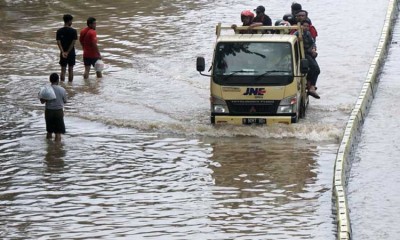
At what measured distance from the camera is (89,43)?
26.7m

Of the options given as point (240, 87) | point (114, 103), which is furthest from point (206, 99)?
point (240, 87)

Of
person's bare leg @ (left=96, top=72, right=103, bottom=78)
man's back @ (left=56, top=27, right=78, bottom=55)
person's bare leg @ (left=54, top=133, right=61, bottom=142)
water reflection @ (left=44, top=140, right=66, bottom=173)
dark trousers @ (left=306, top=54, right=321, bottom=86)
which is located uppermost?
man's back @ (left=56, top=27, right=78, bottom=55)

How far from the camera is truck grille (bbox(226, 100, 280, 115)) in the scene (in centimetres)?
2131

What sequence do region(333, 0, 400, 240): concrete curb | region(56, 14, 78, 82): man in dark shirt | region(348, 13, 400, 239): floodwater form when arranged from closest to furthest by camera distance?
region(333, 0, 400, 240): concrete curb
region(348, 13, 400, 239): floodwater
region(56, 14, 78, 82): man in dark shirt

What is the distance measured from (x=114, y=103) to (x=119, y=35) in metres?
8.94

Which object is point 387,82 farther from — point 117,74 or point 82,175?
point 82,175

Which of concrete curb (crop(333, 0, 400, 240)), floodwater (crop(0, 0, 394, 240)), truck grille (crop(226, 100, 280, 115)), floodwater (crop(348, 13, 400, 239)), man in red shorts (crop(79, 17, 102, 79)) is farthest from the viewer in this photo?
man in red shorts (crop(79, 17, 102, 79))

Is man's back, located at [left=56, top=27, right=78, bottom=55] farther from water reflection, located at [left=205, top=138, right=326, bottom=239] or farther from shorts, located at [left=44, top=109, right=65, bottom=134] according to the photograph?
water reflection, located at [left=205, top=138, right=326, bottom=239]

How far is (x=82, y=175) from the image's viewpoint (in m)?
18.7

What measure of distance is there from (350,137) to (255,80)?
2244 mm

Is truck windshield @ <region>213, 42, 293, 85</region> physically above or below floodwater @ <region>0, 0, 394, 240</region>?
above

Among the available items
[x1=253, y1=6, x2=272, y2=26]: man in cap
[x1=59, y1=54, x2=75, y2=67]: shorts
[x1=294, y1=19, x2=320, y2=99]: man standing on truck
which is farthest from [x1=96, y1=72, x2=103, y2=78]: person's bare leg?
[x1=294, y1=19, x2=320, y2=99]: man standing on truck

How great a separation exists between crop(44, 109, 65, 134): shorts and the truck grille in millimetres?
3219

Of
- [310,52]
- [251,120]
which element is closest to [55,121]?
[251,120]
